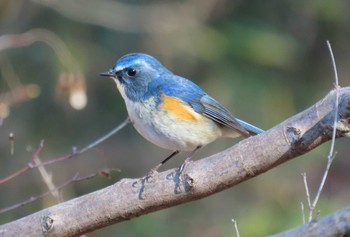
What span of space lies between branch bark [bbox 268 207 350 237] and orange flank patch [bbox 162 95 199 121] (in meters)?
2.06

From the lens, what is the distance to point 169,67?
27.3 ft

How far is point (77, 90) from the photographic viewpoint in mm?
5102

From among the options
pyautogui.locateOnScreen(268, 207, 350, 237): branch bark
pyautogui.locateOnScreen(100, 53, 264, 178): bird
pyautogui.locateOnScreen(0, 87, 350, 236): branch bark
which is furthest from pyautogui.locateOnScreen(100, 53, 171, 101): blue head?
pyautogui.locateOnScreen(268, 207, 350, 237): branch bark

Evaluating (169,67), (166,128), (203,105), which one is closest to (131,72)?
(203,105)

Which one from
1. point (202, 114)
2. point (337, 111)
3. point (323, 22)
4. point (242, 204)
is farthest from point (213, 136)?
point (323, 22)

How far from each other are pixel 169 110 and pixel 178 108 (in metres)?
0.06

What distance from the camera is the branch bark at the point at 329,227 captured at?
2666 millimetres

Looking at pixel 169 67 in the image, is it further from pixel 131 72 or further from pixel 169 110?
pixel 169 110

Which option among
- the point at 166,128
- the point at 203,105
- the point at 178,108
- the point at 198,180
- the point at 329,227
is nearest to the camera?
the point at 329,227

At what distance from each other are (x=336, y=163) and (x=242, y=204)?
50.0 inches

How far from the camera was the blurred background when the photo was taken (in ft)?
25.9

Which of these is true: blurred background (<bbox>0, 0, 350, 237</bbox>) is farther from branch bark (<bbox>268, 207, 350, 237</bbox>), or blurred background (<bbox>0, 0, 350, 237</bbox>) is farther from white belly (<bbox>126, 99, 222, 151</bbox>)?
branch bark (<bbox>268, 207, 350, 237</bbox>)

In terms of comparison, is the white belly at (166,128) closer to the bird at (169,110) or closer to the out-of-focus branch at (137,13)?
the bird at (169,110)

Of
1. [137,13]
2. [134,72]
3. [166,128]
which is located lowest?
[166,128]
